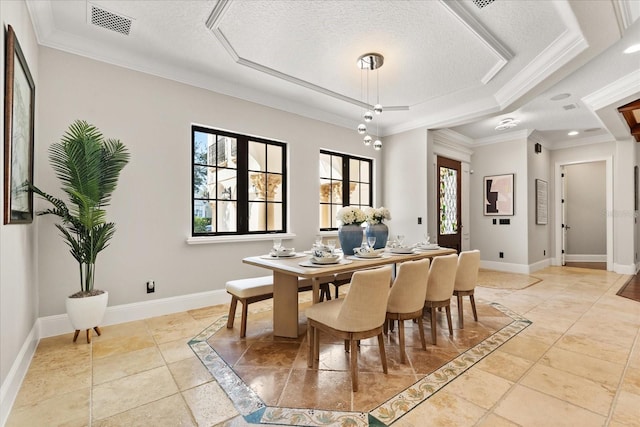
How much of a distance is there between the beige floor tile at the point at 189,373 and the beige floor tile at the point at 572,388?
2.15m

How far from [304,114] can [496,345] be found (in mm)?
3718

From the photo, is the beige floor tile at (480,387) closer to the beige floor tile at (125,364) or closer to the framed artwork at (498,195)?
the beige floor tile at (125,364)

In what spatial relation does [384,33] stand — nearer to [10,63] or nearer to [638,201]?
[10,63]

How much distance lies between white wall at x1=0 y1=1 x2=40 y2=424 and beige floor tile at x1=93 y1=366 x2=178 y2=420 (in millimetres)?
435

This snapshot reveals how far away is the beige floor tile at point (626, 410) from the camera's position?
1677 mm

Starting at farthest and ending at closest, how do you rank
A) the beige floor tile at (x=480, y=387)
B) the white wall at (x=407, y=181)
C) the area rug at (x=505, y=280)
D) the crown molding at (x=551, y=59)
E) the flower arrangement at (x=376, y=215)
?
the white wall at (x=407, y=181) → the area rug at (x=505, y=280) → the flower arrangement at (x=376, y=215) → the crown molding at (x=551, y=59) → the beige floor tile at (x=480, y=387)

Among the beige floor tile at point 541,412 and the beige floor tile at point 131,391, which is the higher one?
the beige floor tile at point 131,391

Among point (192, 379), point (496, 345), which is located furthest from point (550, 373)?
point (192, 379)

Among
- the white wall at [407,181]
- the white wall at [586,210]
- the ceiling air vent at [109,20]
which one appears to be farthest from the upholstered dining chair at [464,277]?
the white wall at [586,210]

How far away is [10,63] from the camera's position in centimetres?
183

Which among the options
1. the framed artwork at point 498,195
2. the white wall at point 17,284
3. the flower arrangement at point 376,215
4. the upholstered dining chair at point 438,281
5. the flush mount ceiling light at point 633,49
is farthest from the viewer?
the framed artwork at point 498,195

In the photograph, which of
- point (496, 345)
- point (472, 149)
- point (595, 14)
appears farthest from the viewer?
point (472, 149)

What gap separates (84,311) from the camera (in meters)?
2.60

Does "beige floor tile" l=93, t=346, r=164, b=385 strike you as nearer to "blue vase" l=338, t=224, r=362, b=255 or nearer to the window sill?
the window sill
